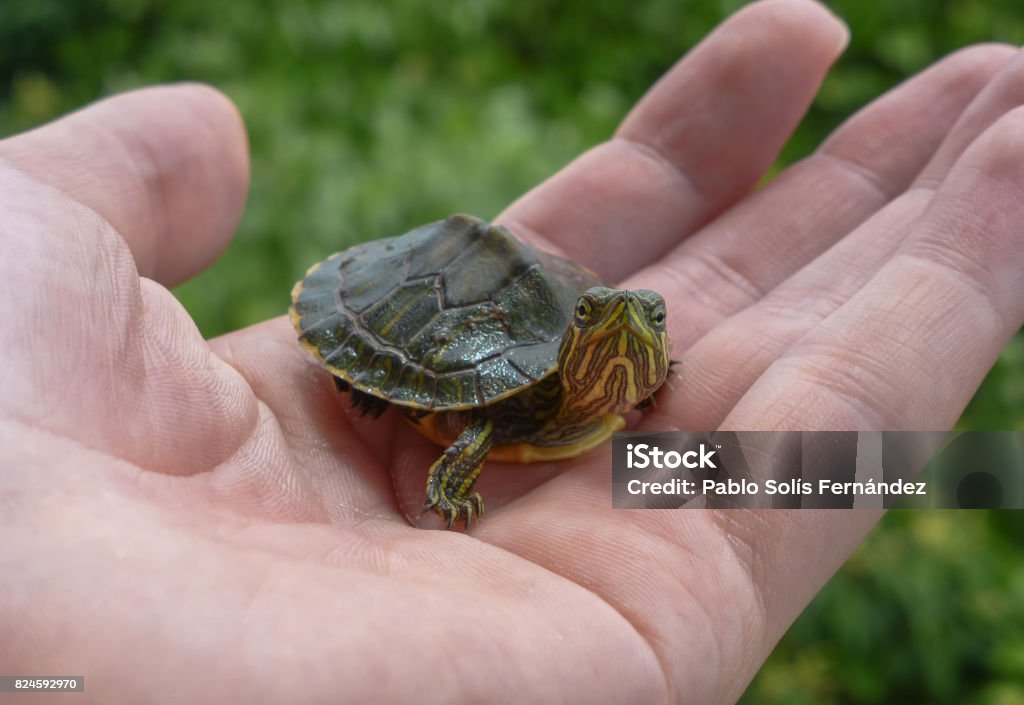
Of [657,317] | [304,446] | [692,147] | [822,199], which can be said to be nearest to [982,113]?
[822,199]

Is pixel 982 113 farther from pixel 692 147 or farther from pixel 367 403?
pixel 367 403

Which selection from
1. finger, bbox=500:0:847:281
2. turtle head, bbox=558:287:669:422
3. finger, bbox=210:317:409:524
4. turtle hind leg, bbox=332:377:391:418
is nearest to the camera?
finger, bbox=210:317:409:524

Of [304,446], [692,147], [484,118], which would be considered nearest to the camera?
[304,446]

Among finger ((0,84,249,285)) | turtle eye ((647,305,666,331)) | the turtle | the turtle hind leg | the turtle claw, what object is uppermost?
finger ((0,84,249,285))

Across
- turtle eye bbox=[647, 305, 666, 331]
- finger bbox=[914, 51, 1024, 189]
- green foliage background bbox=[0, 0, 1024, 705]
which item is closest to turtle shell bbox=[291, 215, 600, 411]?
turtle eye bbox=[647, 305, 666, 331]

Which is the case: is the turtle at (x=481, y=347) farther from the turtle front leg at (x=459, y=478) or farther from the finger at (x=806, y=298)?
the finger at (x=806, y=298)

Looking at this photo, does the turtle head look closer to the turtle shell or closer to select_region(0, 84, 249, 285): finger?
the turtle shell

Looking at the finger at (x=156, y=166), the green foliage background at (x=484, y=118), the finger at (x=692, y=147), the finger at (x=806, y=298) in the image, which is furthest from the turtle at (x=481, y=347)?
the green foliage background at (x=484, y=118)
